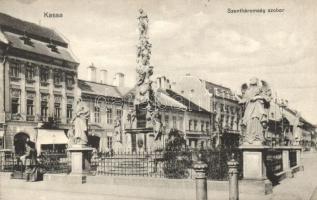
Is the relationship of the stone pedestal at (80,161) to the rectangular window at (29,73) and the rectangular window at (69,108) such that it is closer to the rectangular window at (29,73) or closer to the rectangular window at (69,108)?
the rectangular window at (29,73)

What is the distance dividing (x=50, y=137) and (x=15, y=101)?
3176mm

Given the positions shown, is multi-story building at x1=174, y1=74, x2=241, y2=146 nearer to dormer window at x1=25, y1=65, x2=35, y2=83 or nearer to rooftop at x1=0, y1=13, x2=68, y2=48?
rooftop at x1=0, y1=13, x2=68, y2=48

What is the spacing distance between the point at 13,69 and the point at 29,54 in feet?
4.81

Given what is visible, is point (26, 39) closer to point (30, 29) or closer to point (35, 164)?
point (30, 29)

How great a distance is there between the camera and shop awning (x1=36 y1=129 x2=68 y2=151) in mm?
27078

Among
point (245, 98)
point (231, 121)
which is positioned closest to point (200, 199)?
point (245, 98)

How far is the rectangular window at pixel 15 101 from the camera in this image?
25.8 meters

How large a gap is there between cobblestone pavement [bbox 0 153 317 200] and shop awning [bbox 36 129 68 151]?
15.3 meters

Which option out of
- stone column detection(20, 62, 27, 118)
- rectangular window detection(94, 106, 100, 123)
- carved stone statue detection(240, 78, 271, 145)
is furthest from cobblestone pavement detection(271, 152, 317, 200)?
rectangular window detection(94, 106, 100, 123)

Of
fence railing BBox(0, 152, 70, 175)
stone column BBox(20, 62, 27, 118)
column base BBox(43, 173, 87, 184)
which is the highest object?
stone column BBox(20, 62, 27, 118)

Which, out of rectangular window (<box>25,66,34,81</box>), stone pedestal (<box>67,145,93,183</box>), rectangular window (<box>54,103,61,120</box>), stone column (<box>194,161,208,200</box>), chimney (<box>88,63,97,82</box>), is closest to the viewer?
stone column (<box>194,161,208,200</box>)

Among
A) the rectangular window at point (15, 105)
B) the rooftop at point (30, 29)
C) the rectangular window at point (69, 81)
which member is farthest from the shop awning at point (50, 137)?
the rooftop at point (30, 29)

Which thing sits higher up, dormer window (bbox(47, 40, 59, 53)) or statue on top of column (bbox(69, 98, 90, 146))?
dormer window (bbox(47, 40, 59, 53))

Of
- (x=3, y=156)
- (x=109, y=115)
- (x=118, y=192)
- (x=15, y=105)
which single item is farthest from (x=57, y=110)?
(x=118, y=192)
